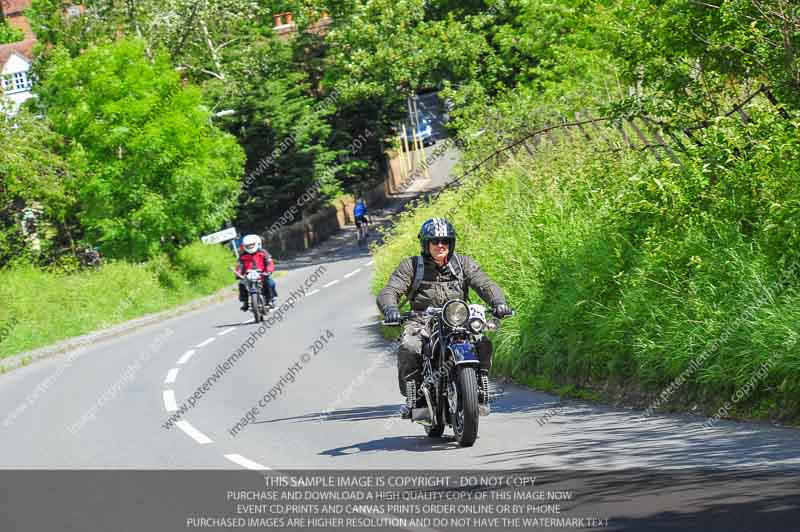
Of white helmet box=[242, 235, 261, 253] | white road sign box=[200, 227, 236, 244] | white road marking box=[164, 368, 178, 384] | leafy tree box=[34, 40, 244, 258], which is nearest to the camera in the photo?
white road marking box=[164, 368, 178, 384]

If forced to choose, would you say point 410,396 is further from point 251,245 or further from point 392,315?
point 251,245

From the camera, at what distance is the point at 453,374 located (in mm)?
9984

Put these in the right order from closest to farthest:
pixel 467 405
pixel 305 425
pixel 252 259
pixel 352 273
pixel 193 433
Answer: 1. pixel 467 405
2. pixel 305 425
3. pixel 193 433
4. pixel 252 259
5. pixel 352 273

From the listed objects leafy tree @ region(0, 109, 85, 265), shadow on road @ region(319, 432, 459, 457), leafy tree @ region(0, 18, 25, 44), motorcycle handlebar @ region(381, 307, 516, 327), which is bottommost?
shadow on road @ region(319, 432, 459, 457)

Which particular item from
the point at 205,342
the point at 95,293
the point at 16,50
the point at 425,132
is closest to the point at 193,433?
the point at 205,342

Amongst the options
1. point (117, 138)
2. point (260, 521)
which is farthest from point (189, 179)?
point (260, 521)

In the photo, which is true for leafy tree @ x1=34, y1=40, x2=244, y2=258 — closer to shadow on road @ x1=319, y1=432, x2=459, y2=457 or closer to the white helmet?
the white helmet

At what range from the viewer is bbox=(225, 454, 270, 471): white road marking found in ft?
33.3

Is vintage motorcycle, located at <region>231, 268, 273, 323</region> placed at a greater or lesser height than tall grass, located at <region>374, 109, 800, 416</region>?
lesser

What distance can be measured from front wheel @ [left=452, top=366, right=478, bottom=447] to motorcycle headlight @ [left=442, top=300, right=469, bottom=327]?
43 cm

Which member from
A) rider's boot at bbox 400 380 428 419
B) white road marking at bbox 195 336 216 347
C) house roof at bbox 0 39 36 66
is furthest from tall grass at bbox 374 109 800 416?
house roof at bbox 0 39 36 66

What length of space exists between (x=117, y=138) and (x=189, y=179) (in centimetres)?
253

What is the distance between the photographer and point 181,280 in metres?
39.9

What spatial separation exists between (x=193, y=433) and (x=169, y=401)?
3.59m
